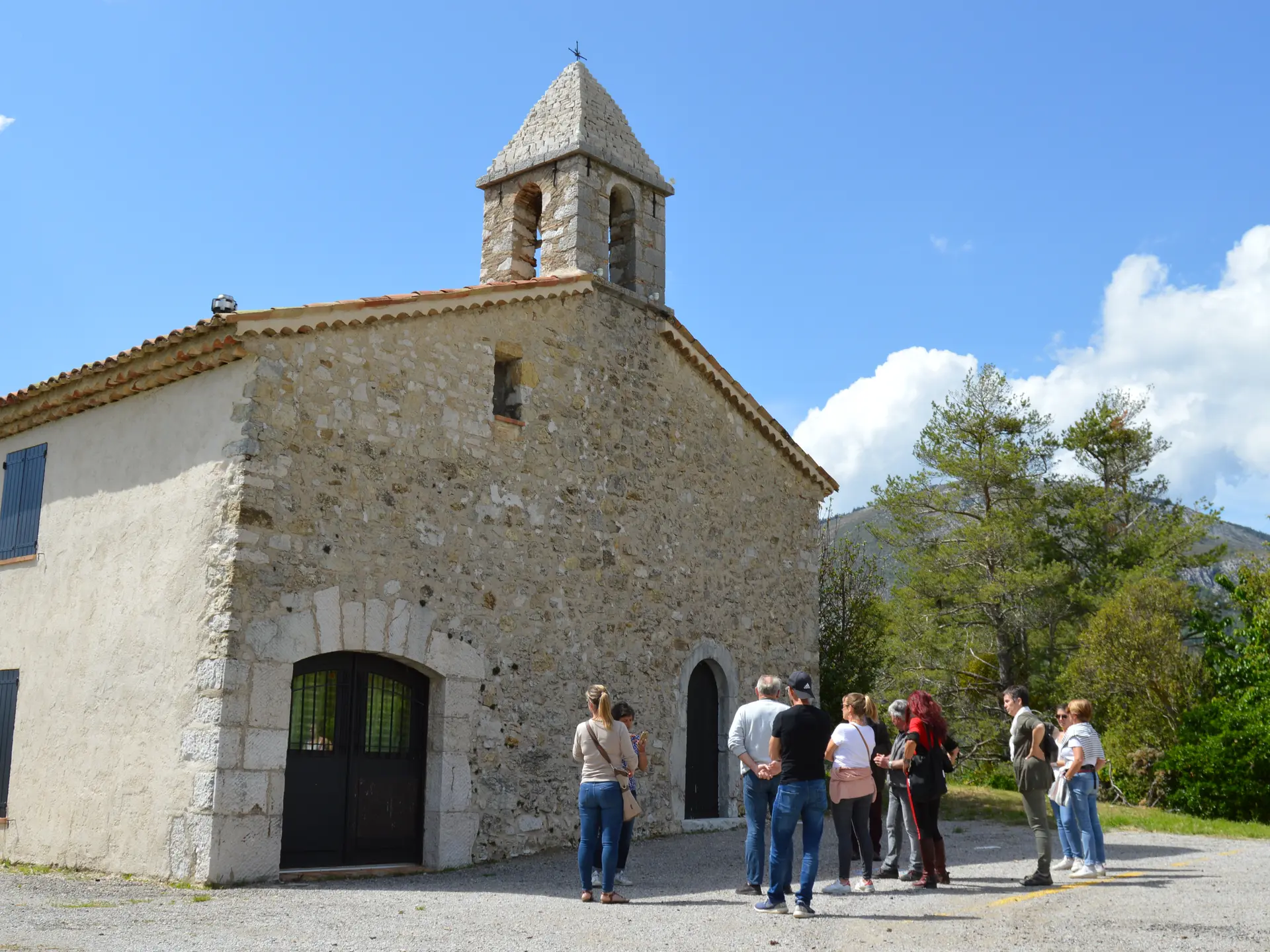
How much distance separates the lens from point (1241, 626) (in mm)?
17703

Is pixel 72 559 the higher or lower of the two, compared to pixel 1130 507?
lower

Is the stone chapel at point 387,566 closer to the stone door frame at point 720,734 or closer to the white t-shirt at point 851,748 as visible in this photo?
the stone door frame at point 720,734

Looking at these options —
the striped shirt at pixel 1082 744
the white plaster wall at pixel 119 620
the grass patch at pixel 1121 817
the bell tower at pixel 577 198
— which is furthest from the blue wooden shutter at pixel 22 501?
the grass patch at pixel 1121 817

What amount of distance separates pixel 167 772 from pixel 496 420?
14.5 ft

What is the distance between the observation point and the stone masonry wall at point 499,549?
9266 mm

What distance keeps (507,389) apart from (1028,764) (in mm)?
6336

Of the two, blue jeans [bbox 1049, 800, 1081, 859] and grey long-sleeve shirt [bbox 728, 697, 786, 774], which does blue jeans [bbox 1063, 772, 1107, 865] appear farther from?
grey long-sleeve shirt [bbox 728, 697, 786, 774]

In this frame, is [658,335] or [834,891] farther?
[658,335]

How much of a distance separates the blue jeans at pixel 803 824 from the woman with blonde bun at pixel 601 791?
1.22m

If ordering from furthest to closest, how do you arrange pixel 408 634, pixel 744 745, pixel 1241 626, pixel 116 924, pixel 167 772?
pixel 1241 626
pixel 408 634
pixel 167 772
pixel 744 745
pixel 116 924

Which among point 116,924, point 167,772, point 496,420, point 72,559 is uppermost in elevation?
point 496,420

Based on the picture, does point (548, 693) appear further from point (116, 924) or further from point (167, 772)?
point (116, 924)

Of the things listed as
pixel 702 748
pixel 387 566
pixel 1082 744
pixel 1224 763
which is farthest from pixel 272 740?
pixel 1224 763

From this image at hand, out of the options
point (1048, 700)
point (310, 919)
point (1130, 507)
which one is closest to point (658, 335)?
point (310, 919)
